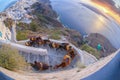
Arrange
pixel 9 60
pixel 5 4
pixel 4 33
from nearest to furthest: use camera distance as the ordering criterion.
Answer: pixel 9 60 < pixel 4 33 < pixel 5 4

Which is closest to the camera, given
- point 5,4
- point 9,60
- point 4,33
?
point 9,60

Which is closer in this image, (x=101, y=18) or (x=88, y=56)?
(x=88, y=56)

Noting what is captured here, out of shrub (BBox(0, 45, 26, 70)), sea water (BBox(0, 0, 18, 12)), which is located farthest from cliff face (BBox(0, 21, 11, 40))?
sea water (BBox(0, 0, 18, 12))

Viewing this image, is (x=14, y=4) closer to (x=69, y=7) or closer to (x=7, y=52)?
(x=69, y=7)

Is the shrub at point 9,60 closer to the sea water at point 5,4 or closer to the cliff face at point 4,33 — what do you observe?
the cliff face at point 4,33

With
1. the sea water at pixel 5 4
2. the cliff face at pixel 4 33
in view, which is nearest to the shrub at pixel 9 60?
the cliff face at pixel 4 33

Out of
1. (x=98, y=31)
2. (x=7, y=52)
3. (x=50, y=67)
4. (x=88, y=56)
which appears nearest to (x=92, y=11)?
(x=98, y=31)

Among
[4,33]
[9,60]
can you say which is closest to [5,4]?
[4,33]

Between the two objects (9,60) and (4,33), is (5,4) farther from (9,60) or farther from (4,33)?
(9,60)

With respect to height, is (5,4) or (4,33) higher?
(4,33)

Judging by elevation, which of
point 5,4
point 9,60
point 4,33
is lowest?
point 5,4

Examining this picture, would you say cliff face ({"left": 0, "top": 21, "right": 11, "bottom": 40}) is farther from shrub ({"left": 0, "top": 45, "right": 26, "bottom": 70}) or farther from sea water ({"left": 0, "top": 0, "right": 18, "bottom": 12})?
sea water ({"left": 0, "top": 0, "right": 18, "bottom": 12})
